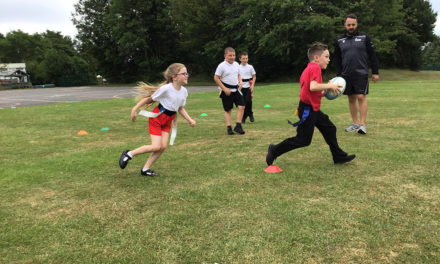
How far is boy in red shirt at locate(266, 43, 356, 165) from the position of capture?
4234mm

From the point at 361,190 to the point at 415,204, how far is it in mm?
580

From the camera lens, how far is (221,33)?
43812 mm

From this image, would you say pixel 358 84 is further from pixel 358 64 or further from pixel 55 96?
pixel 55 96

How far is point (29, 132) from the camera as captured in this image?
28.0 feet

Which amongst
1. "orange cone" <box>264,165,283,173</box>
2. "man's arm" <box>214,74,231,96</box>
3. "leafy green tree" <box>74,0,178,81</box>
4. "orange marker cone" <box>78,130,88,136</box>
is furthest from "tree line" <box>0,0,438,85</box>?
"orange cone" <box>264,165,283,173</box>

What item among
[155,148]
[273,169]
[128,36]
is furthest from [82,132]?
[128,36]

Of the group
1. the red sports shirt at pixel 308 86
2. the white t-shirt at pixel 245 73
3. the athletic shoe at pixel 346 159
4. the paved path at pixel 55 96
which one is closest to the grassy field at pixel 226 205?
the athletic shoe at pixel 346 159

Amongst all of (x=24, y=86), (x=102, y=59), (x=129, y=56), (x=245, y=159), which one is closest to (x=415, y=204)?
(x=245, y=159)

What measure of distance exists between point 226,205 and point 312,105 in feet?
6.31

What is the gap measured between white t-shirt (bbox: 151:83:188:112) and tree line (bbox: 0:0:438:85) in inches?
1279

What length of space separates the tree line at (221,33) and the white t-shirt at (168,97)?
32.5 meters

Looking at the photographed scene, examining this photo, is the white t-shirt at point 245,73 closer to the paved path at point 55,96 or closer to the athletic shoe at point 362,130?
→ the athletic shoe at point 362,130

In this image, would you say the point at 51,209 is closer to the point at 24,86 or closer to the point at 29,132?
the point at 29,132

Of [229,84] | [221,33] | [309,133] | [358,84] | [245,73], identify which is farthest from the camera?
[221,33]
